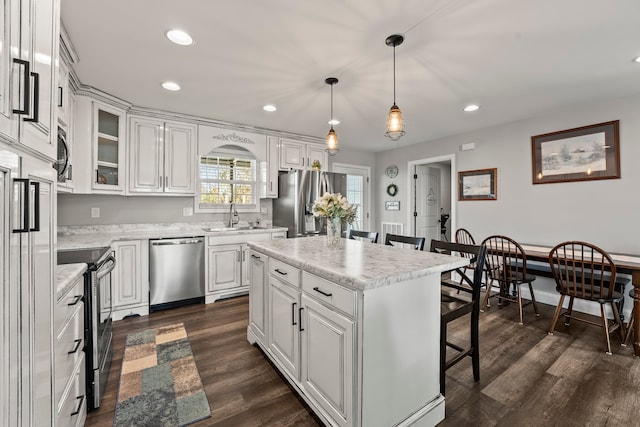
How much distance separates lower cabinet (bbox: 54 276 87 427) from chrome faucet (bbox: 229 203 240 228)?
2.71 meters

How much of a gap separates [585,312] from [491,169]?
83.6 inches

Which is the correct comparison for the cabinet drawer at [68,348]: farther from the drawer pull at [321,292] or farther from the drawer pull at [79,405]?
the drawer pull at [321,292]

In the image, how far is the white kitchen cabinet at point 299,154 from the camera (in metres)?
4.58

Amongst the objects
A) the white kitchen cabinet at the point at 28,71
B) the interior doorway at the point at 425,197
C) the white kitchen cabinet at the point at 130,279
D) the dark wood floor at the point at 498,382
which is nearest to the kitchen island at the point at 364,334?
the dark wood floor at the point at 498,382

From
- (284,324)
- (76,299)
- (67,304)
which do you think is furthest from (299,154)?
(67,304)

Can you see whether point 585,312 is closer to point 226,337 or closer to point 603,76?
point 603,76

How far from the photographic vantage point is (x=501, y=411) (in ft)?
5.62

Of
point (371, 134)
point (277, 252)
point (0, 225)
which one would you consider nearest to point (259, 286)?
point (277, 252)

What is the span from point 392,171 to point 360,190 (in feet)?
2.60

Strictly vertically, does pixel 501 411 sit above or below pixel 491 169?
below

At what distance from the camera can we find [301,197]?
4.17m

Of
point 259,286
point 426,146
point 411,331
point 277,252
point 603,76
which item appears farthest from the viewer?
point 426,146

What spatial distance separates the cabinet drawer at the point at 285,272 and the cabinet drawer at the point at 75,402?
3.90 ft

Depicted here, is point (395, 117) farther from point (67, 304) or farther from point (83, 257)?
point (83, 257)
